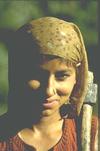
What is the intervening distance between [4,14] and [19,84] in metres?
0.39

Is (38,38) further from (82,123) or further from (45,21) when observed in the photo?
(82,123)

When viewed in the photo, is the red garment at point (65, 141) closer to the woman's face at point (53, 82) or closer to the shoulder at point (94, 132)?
the shoulder at point (94, 132)

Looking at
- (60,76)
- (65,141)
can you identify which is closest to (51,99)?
(60,76)

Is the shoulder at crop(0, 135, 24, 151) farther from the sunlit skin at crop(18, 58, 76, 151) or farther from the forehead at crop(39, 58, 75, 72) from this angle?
the forehead at crop(39, 58, 75, 72)

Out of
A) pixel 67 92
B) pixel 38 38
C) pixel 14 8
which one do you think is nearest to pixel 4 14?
pixel 14 8

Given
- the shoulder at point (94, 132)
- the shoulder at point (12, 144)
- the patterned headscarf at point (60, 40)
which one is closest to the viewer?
the patterned headscarf at point (60, 40)

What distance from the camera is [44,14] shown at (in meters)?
3.87

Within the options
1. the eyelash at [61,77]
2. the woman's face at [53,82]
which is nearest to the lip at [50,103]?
the woman's face at [53,82]

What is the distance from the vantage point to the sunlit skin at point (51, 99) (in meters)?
3.73

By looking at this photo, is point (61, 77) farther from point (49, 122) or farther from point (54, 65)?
point (49, 122)

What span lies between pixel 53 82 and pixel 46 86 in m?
0.04

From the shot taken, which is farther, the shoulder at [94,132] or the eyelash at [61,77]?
the shoulder at [94,132]

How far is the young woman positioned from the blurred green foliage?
0.17 ft

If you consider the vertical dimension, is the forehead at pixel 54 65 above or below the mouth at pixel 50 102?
above
